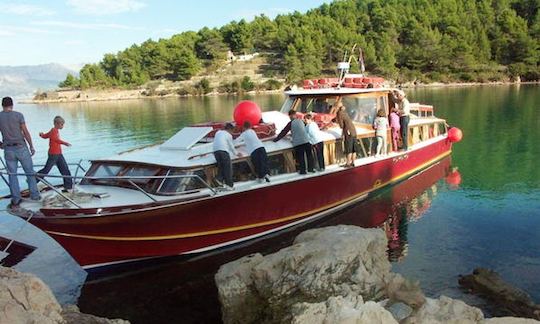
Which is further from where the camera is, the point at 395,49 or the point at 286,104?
the point at 395,49

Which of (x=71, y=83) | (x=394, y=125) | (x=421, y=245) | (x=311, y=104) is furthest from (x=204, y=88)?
(x=421, y=245)

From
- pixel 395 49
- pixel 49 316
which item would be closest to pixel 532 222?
pixel 49 316

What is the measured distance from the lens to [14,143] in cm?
1027

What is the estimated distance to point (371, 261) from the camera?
26.0 feet

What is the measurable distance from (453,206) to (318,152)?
495cm

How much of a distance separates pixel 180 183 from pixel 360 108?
7.42m

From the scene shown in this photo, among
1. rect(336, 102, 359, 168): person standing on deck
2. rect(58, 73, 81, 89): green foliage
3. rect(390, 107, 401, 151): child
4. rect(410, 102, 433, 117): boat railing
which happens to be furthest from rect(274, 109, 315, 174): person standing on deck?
rect(58, 73, 81, 89): green foliage

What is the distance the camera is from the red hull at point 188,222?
391 inches

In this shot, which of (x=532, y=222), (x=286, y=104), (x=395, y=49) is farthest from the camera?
(x=395, y=49)

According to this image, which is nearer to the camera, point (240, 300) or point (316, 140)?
point (240, 300)

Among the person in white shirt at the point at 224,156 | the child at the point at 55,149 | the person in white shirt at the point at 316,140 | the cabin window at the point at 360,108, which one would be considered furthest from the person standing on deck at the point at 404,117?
the child at the point at 55,149

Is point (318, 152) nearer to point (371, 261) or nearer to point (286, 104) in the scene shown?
point (286, 104)

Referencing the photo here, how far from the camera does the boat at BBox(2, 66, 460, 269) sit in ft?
32.8

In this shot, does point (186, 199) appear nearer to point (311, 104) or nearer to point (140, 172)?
point (140, 172)
